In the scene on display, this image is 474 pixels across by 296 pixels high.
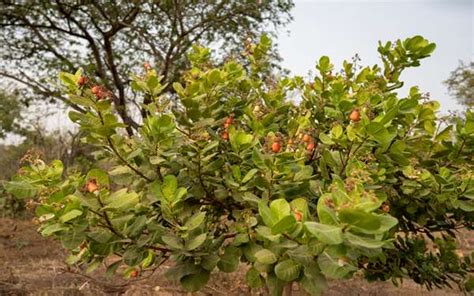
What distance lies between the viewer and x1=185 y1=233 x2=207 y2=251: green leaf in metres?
1.50

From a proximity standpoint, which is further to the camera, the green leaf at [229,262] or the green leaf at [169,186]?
the green leaf at [229,262]

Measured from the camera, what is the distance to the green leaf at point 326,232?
3.08 feet

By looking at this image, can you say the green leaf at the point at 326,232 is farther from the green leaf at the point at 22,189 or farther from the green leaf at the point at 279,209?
the green leaf at the point at 22,189

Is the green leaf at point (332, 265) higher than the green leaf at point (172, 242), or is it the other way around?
the green leaf at point (172, 242)

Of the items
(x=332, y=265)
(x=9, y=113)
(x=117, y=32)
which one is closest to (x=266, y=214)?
(x=332, y=265)

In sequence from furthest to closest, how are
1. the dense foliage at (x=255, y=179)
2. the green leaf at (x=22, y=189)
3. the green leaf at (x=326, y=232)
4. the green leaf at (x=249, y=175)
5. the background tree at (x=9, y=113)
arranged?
the background tree at (x=9, y=113) → the green leaf at (x=249, y=175) → the green leaf at (x=22, y=189) → the dense foliage at (x=255, y=179) → the green leaf at (x=326, y=232)

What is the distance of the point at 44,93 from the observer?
1050 centimetres

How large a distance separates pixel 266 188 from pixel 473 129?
106 cm

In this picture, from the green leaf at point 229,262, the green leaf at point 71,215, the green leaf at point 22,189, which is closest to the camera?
the green leaf at point 71,215

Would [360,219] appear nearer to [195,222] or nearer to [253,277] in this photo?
[195,222]

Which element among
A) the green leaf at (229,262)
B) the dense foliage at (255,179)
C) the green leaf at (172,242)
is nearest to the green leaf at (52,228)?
the dense foliage at (255,179)

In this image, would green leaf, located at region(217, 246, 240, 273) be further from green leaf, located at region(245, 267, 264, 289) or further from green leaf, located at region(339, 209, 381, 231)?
green leaf, located at region(339, 209, 381, 231)

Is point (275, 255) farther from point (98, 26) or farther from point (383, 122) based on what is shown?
point (98, 26)

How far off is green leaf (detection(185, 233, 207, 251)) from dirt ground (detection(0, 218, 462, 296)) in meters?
1.45
